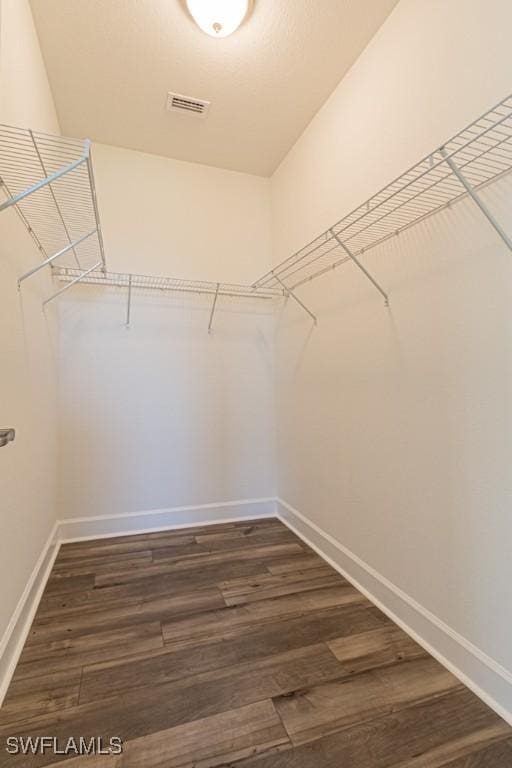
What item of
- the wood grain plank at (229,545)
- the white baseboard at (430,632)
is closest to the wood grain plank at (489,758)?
the white baseboard at (430,632)

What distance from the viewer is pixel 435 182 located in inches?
52.2

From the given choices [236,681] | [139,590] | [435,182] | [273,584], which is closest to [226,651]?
[236,681]

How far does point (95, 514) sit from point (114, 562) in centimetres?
45

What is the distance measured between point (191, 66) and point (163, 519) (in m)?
2.82

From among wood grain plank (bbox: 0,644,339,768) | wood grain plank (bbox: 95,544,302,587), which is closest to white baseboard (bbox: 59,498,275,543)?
wood grain plank (bbox: 95,544,302,587)

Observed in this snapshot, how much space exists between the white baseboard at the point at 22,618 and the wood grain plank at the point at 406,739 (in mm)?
893

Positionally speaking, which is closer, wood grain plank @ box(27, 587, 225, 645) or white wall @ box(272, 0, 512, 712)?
white wall @ box(272, 0, 512, 712)

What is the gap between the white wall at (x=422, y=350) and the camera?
119 centimetres

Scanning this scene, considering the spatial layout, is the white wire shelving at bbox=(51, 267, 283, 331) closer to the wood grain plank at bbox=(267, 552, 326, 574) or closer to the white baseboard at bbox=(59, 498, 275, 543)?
the white baseboard at bbox=(59, 498, 275, 543)

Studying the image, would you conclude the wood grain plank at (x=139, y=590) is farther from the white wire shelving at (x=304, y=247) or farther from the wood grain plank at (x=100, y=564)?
the white wire shelving at (x=304, y=247)

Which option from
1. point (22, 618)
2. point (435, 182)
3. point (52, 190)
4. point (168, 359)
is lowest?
point (22, 618)

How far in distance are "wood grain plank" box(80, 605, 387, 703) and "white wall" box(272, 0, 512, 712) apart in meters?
0.30

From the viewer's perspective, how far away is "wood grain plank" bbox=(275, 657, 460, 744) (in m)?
1.11

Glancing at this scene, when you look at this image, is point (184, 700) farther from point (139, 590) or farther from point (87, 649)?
point (139, 590)
